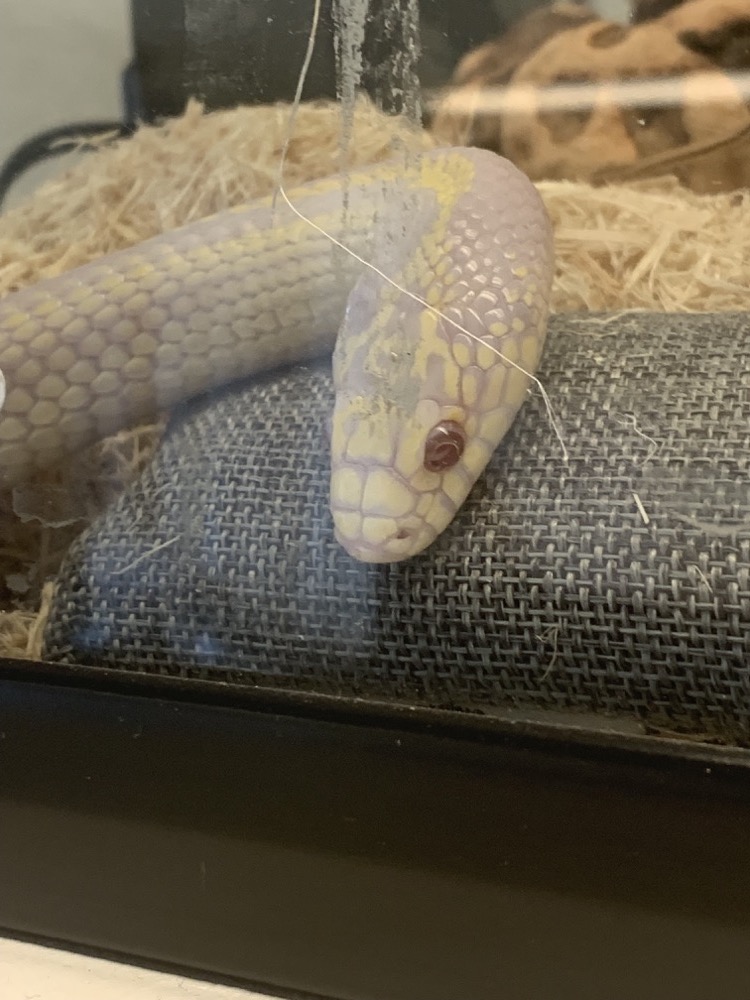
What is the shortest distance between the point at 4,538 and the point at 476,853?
0.52 metres

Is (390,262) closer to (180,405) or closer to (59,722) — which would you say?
(180,405)

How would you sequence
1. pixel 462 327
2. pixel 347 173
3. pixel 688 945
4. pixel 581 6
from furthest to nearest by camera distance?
pixel 581 6
pixel 347 173
pixel 462 327
pixel 688 945

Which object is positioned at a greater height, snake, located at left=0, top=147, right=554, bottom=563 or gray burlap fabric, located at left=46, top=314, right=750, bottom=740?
snake, located at left=0, top=147, right=554, bottom=563

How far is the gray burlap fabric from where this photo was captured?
23.4 inches

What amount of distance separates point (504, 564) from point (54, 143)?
0.75m

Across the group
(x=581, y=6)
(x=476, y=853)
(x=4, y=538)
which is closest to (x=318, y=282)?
(x=4, y=538)

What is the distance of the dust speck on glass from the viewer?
0.62m

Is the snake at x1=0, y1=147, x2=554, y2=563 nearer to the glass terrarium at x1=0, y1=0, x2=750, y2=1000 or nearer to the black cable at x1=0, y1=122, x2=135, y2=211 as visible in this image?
the glass terrarium at x1=0, y1=0, x2=750, y2=1000

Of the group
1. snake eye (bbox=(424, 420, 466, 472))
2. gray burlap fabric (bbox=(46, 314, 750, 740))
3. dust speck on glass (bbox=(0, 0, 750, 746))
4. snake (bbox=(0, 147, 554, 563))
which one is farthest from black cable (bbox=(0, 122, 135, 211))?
snake eye (bbox=(424, 420, 466, 472))

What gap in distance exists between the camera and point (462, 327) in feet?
2.30

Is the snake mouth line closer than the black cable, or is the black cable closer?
the snake mouth line

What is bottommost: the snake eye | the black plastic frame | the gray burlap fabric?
the black plastic frame

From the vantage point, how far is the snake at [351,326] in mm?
653

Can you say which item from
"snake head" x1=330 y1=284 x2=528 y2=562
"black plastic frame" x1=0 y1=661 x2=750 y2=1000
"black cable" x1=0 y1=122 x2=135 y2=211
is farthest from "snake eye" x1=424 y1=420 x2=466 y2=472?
"black cable" x1=0 y1=122 x2=135 y2=211
